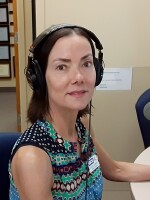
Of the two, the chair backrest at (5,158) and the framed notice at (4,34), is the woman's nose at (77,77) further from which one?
the framed notice at (4,34)

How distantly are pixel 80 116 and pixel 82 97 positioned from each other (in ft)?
0.98

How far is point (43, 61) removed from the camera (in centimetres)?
100

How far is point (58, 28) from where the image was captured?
0.98 metres

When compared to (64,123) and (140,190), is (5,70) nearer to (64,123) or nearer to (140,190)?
(64,123)

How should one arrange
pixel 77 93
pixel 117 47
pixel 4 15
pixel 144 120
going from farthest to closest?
pixel 4 15 → pixel 117 47 → pixel 144 120 → pixel 77 93

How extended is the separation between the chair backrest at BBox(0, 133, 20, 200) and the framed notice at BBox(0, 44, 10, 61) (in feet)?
12.1

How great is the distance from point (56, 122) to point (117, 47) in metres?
1.18

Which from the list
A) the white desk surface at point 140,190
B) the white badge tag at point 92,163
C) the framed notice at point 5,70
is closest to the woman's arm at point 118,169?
the white desk surface at point 140,190

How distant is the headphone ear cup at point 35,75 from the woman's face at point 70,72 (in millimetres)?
23

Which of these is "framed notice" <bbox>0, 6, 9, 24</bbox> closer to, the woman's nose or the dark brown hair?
the dark brown hair

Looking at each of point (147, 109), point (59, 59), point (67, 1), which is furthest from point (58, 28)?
point (67, 1)

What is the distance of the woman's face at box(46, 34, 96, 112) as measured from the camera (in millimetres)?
953

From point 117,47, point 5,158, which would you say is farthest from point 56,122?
point 117,47

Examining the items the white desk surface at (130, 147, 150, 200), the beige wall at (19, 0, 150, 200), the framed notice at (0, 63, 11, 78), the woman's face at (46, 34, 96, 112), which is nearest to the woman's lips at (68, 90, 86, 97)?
the woman's face at (46, 34, 96, 112)
